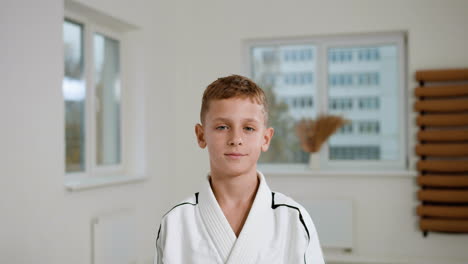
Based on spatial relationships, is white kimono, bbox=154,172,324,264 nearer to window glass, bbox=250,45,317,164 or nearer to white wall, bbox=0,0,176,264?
white wall, bbox=0,0,176,264

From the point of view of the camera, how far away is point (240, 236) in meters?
1.18

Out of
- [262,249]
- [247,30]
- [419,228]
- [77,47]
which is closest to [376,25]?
[247,30]

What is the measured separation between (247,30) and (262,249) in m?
3.25

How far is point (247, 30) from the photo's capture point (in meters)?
4.18

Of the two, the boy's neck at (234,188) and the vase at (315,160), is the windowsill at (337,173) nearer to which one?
the vase at (315,160)

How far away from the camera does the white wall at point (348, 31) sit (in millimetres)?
3773

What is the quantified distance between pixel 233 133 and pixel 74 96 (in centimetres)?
230

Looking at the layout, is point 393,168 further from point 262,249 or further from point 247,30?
point 262,249

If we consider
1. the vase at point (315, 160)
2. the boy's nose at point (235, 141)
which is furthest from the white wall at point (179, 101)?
the boy's nose at point (235, 141)

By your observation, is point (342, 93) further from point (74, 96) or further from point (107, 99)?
point (74, 96)

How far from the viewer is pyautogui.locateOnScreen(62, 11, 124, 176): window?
3.12 m

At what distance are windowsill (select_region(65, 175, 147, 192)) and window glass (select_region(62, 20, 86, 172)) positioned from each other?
13 centimetres

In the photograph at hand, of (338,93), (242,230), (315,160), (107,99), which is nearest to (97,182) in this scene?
(107,99)

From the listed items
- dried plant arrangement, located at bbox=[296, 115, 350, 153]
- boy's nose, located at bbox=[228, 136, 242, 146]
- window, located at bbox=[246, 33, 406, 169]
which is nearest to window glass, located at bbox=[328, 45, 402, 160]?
window, located at bbox=[246, 33, 406, 169]
